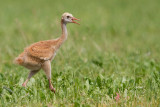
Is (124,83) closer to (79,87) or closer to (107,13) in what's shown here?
(79,87)

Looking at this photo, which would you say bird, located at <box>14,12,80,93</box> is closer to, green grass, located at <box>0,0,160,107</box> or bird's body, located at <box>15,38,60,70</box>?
bird's body, located at <box>15,38,60,70</box>

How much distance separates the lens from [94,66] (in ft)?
25.3

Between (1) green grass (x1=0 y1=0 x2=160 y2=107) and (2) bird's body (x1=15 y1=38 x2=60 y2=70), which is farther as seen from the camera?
(2) bird's body (x1=15 y1=38 x2=60 y2=70)

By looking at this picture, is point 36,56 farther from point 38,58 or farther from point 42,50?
point 42,50

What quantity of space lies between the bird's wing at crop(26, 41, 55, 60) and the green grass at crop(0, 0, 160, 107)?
467 mm

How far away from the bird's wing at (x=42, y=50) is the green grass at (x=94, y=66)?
47 cm

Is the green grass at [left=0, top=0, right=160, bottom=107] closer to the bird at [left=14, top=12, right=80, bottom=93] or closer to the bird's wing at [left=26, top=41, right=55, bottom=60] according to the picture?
the bird at [left=14, top=12, right=80, bottom=93]

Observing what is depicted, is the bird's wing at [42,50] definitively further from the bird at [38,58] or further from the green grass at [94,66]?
the green grass at [94,66]

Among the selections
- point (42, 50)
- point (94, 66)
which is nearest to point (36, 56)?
point (42, 50)

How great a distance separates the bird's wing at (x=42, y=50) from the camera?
20.8 ft

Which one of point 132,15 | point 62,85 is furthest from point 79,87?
point 132,15

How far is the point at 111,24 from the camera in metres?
13.8

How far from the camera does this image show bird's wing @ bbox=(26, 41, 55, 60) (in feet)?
20.8

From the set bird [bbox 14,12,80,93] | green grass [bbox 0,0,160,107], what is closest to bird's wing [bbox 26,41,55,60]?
bird [bbox 14,12,80,93]
